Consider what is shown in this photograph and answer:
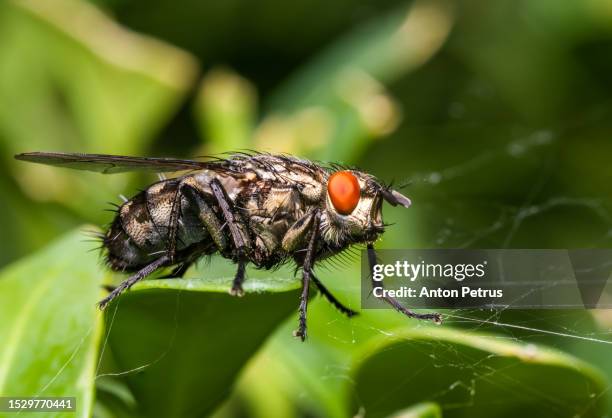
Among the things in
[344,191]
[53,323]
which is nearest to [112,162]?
[53,323]

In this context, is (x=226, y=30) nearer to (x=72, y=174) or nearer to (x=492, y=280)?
(x=72, y=174)

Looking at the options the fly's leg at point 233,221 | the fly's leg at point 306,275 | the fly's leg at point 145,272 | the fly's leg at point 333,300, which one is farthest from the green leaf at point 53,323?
the fly's leg at point 333,300

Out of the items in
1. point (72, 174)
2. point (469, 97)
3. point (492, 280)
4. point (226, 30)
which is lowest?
point (492, 280)

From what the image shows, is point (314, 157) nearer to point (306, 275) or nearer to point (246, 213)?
point (246, 213)

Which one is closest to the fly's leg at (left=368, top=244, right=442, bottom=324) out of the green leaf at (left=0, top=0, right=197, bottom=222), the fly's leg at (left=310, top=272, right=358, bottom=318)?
the fly's leg at (left=310, top=272, right=358, bottom=318)

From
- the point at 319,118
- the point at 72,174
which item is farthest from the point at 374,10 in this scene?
the point at 72,174

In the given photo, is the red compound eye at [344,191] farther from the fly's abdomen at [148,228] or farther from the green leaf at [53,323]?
the green leaf at [53,323]

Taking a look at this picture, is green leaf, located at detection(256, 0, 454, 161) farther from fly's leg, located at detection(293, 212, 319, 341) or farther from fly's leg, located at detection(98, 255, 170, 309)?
fly's leg, located at detection(98, 255, 170, 309)
